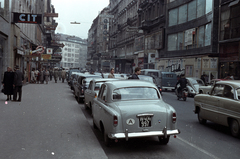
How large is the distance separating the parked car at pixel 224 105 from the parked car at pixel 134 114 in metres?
2.26

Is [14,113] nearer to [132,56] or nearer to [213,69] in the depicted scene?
[213,69]

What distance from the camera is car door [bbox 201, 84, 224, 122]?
849 centimetres

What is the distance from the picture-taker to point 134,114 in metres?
5.84

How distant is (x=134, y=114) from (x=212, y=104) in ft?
12.5

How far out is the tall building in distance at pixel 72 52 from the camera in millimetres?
183875

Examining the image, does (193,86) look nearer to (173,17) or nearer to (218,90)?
(218,90)

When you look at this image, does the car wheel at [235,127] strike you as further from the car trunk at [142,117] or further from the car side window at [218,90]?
the car trunk at [142,117]

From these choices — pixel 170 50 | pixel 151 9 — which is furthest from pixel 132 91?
pixel 151 9

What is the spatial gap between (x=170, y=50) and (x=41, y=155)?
3578 centimetres

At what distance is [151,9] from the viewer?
47219 millimetres

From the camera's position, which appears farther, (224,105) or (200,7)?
(200,7)

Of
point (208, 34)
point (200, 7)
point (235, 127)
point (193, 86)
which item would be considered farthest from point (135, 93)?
point (200, 7)

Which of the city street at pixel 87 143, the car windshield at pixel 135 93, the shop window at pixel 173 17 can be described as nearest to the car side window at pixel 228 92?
the city street at pixel 87 143

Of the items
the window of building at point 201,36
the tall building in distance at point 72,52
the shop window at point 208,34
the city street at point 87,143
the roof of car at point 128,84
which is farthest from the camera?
the tall building in distance at point 72,52
